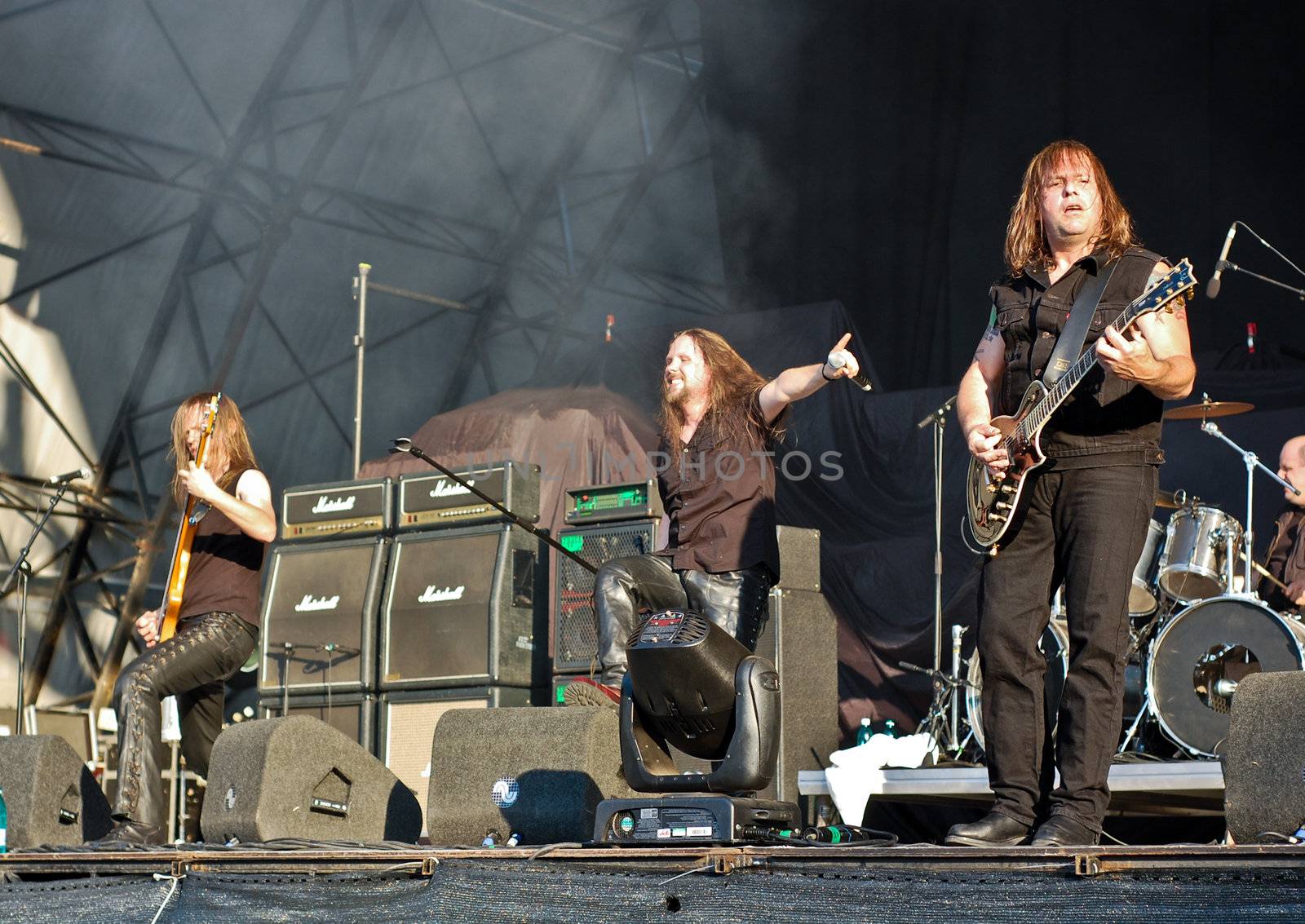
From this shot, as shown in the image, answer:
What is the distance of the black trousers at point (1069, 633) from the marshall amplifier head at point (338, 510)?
4410 millimetres

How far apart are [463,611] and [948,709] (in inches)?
103

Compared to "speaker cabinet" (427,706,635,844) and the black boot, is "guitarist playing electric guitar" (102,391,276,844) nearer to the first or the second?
"speaker cabinet" (427,706,635,844)

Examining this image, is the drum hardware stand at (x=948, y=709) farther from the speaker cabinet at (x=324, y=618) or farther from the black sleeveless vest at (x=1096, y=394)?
the black sleeveless vest at (x=1096, y=394)

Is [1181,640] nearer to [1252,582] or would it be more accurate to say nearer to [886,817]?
[1252,582]

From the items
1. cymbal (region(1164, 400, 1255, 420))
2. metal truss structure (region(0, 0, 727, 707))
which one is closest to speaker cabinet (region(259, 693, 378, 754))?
cymbal (region(1164, 400, 1255, 420))

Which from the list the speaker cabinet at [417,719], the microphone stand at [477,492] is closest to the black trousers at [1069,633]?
the microphone stand at [477,492]

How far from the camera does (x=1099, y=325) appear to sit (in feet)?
10.1

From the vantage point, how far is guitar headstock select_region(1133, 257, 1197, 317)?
2.81 m

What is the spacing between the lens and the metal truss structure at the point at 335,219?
11547mm

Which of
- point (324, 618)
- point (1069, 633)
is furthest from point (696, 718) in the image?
point (324, 618)

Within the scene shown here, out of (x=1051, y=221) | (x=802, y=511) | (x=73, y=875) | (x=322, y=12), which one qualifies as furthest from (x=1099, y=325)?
(x=322, y=12)

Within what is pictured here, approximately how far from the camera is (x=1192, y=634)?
6223 mm

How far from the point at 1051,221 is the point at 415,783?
4.25m

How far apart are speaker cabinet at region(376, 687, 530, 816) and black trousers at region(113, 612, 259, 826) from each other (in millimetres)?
1474
